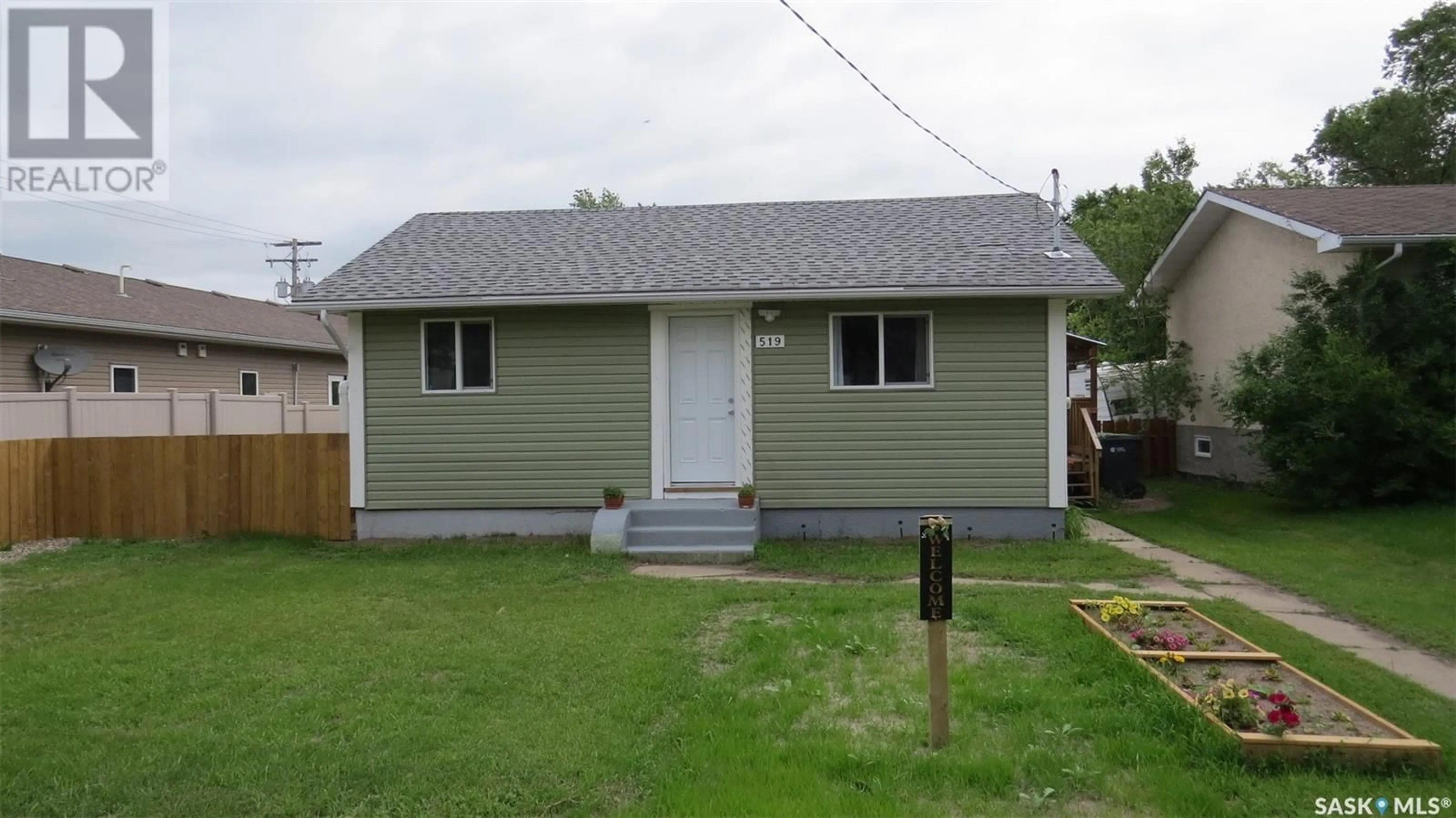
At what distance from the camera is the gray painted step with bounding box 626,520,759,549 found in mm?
9828

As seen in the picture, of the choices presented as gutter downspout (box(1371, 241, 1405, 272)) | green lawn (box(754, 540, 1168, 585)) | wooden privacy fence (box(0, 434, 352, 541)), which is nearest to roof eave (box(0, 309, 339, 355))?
wooden privacy fence (box(0, 434, 352, 541))

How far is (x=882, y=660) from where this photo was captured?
560cm

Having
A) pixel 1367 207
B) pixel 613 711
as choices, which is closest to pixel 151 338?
pixel 613 711

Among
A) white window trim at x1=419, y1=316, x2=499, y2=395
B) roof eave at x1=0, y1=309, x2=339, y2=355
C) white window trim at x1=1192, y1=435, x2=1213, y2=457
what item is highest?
roof eave at x1=0, y1=309, x2=339, y2=355

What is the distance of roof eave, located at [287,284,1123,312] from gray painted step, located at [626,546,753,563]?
9.27 feet

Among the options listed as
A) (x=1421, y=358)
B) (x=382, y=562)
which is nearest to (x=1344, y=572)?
(x=1421, y=358)

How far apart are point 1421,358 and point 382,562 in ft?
40.3

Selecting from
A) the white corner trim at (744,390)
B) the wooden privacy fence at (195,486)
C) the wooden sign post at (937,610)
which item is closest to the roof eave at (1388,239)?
the white corner trim at (744,390)

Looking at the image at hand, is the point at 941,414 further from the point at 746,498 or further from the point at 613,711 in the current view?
the point at 613,711

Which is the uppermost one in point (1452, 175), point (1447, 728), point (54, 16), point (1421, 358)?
point (1452, 175)

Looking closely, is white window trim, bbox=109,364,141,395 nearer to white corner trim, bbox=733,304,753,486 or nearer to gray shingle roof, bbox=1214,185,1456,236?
white corner trim, bbox=733,304,753,486

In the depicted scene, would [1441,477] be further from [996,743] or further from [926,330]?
[996,743]

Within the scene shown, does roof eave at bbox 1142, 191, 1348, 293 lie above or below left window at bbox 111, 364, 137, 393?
above

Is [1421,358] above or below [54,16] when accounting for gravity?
below
